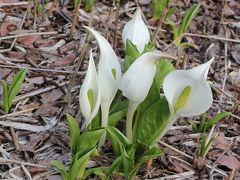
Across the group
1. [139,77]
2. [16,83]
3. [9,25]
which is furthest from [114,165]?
[9,25]

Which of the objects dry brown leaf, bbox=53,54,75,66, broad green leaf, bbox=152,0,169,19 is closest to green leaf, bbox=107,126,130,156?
dry brown leaf, bbox=53,54,75,66

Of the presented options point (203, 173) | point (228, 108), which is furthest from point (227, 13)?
point (203, 173)

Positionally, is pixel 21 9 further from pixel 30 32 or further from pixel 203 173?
pixel 203 173

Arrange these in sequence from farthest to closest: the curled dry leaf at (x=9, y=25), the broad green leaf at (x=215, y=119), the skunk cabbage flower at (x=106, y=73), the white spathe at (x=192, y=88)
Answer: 1. the curled dry leaf at (x=9, y=25)
2. the broad green leaf at (x=215, y=119)
3. the skunk cabbage flower at (x=106, y=73)
4. the white spathe at (x=192, y=88)

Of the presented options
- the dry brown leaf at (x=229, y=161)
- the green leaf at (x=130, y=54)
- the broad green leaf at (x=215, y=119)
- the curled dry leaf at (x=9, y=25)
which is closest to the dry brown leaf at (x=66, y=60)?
the curled dry leaf at (x=9, y=25)

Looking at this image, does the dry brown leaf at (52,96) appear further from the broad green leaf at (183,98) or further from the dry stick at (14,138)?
the broad green leaf at (183,98)
